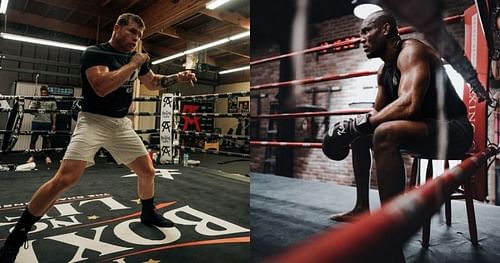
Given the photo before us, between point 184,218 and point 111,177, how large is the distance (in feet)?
4.44

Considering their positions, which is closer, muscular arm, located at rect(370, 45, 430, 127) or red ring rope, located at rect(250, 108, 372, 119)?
muscular arm, located at rect(370, 45, 430, 127)

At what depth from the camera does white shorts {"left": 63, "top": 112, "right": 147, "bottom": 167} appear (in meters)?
1.17

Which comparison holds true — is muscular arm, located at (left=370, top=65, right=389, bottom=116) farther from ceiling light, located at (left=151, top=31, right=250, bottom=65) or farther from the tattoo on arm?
ceiling light, located at (left=151, top=31, right=250, bottom=65)

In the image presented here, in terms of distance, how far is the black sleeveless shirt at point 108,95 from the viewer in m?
1.20

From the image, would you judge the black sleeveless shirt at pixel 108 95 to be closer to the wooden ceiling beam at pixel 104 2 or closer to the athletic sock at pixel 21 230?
the athletic sock at pixel 21 230

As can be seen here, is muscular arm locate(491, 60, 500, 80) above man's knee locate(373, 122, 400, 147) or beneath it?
above

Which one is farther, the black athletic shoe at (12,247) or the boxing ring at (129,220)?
the boxing ring at (129,220)

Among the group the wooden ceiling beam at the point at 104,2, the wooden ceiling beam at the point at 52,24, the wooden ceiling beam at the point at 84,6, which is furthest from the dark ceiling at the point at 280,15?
the wooden ceiling beam at the point at 52,24

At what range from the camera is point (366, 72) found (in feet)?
2.97

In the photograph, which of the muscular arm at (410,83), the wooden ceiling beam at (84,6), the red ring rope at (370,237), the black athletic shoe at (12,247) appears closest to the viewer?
the red ring rope at (370,237)

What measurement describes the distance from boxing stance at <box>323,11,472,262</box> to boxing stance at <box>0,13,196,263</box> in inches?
34.5

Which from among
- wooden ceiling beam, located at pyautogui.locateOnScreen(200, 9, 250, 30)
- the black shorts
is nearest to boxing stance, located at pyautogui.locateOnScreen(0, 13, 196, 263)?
the black shorts

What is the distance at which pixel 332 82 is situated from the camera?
3.21ft

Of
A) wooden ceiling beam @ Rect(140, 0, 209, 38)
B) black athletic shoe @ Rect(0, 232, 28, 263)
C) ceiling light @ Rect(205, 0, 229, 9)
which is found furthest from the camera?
wooden ceiling beam @ Rect(140, 0, 209, 38)
